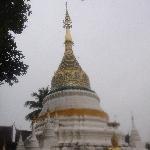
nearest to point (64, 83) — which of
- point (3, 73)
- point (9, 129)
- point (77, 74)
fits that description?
point (77, 74)

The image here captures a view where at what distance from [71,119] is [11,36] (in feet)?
63.1

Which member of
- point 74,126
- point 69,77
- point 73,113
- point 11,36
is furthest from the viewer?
point 69,77

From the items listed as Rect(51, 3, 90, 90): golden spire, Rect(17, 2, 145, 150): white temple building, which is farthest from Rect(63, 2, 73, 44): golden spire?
Rect(51, 3, 90, 90): golden spire

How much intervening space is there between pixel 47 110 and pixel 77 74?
5.51 meters

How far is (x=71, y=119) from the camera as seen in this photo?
107 ft

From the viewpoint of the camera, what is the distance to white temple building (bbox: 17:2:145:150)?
28.9 metres

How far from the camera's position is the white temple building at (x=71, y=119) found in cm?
2891

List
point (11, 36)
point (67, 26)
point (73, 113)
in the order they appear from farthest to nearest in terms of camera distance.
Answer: point (67, 26) → point (73, 113) → point (11, 36)

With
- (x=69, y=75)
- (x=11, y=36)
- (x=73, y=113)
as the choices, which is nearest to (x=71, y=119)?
(x=73, y=113)

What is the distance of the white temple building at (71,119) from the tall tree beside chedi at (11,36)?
42.7 ft

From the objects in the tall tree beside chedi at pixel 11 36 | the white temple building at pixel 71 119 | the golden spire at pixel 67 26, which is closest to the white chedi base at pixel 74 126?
the white temple building at pixel 71 119

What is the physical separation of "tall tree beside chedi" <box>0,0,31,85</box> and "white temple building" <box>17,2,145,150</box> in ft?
42.7

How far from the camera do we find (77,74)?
37.6 meters

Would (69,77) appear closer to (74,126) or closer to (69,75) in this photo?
(69,75)
